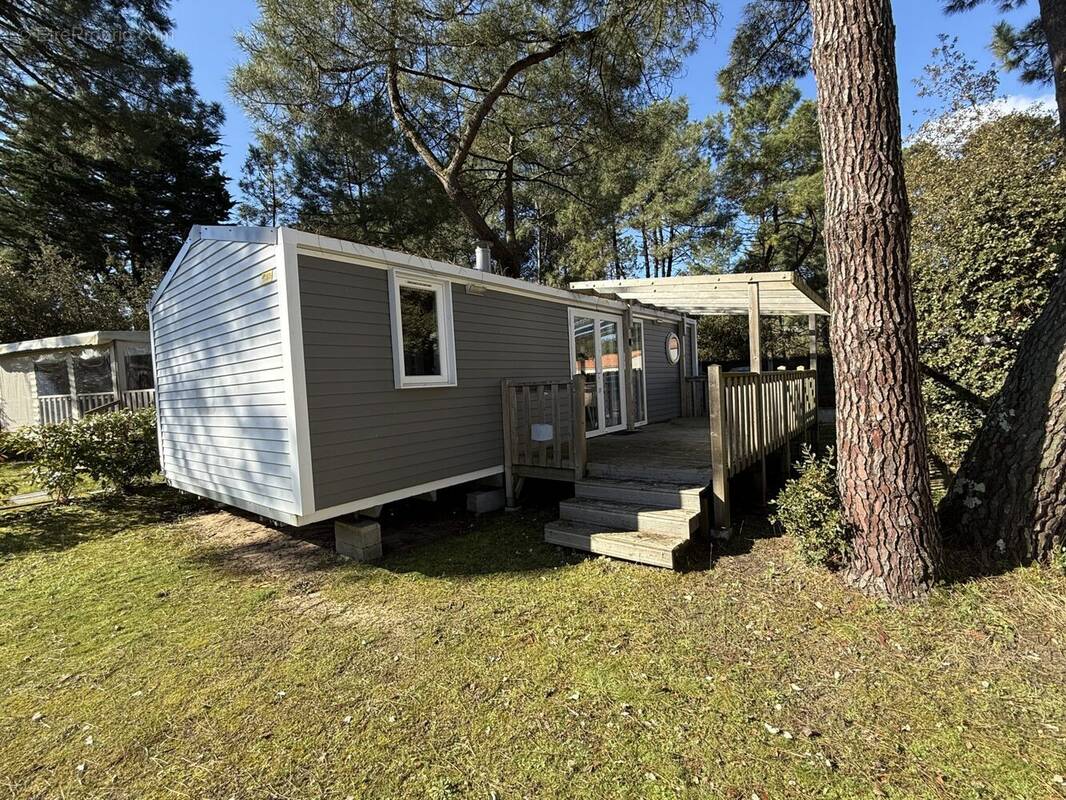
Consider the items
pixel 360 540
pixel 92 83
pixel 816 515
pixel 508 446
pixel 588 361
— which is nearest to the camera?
pixel 816 515

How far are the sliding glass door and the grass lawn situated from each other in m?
3.65

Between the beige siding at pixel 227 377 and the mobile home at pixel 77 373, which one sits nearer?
the beige siding at pixel 227 377

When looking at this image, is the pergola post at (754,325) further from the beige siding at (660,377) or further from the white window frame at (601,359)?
the beige siding at (660,377)

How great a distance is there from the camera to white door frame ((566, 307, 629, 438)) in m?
7.49

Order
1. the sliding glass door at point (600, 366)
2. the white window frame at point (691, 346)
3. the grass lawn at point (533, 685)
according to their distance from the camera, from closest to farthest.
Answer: the grass lawn at point (533, 685) → the sliding glass door at point (600, 366) → the white window frame at point (691, 346)

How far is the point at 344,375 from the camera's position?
434 cm

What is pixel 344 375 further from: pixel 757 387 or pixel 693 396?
pixel 693 396

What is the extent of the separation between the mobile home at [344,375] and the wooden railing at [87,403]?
464cm

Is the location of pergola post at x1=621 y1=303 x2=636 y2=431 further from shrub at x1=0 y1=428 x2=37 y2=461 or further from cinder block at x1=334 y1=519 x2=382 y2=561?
shrub at x1=0 y1=428 x2=37 y2=461

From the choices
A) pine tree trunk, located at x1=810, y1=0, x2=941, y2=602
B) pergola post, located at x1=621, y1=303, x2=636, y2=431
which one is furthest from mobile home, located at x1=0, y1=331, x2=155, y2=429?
pine tree trunk, located at x1=810, y1=0, x2=941, y2=602

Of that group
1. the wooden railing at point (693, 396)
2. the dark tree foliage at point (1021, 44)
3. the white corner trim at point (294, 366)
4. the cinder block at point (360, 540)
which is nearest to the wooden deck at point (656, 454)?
the cinder block at point (360, 540)

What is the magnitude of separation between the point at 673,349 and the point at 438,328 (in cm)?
644

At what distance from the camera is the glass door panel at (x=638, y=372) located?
873 cm

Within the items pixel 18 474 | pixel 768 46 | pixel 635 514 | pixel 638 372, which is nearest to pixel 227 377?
pixel 635 514
